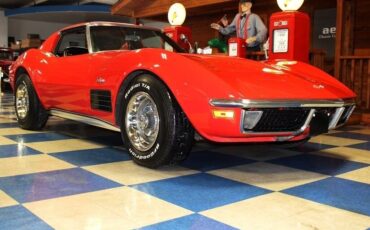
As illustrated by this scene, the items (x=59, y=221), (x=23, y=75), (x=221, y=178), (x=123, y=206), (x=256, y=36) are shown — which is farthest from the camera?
(x=256, y=36)

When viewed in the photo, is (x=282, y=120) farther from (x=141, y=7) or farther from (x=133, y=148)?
(x=141, y=7)

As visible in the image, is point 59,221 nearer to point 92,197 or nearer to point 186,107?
point 92,197

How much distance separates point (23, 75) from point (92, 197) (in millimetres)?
2723

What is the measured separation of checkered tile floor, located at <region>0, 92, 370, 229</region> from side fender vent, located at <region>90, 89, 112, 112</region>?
0.37 metres

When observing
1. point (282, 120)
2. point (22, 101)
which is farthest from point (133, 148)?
point (22, 101)

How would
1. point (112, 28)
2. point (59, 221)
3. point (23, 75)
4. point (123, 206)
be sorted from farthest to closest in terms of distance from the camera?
point (23, 75) < point (112, 28) < point (123, 206) < point (59, 221)

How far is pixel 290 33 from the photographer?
478 cm

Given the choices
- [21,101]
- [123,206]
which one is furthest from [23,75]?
[123,206]

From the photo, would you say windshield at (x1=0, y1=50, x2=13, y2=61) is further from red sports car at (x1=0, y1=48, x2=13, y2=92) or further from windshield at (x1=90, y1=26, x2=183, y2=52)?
windshield at (x1=90, y1=26, x2=183, y2=52)

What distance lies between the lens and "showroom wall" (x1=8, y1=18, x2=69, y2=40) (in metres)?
23.4

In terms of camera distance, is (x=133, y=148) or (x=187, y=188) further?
(x=133, y=148)

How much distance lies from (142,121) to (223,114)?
676mm

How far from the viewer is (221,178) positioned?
8.59 ft

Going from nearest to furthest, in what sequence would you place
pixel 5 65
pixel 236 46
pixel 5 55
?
pixel 236 46 < pixel 5 65 < pixel 5 55
